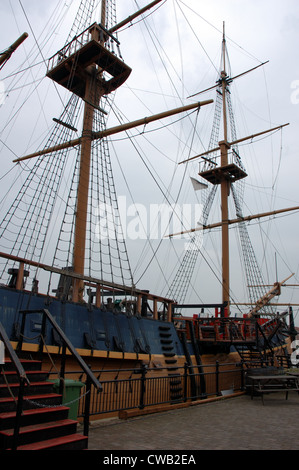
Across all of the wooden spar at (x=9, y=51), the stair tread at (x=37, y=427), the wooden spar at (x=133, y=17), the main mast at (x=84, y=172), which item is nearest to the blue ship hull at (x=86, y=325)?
the main mast at (x=84, y=172)

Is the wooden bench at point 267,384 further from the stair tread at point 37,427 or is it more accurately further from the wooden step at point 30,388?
the stair tread at point 37,427

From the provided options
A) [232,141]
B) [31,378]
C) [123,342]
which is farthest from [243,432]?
[232,141]

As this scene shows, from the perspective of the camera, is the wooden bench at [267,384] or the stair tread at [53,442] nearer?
the stair tread at [53,442]

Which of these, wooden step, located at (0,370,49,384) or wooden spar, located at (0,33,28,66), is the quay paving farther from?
wooden spar, located at (0,33,28,66)

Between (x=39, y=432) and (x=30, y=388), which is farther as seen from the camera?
(x=30, y=388)

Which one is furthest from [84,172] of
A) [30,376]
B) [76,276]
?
[30,376]

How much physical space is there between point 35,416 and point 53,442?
16.2 inches

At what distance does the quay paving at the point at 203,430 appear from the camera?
502cm

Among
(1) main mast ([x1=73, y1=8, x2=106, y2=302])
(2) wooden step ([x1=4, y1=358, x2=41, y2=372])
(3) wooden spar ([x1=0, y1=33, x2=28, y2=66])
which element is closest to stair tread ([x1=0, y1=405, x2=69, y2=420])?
(2) wooden step ([x1=4, y1=358, x2=41, y2=372])

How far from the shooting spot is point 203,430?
5965 millimetres

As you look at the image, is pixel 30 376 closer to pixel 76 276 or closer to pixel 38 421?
pixel 38 421

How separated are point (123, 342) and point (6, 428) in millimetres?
6179

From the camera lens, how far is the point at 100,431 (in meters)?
5.71
